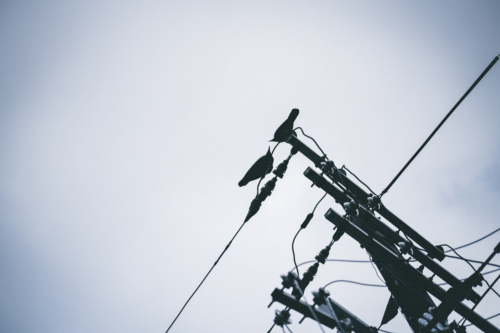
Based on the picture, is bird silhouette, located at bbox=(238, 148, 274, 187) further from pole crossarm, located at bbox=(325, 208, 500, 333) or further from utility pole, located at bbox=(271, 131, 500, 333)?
pole crossarm, located at bbox=(325, 208, 500, 333)

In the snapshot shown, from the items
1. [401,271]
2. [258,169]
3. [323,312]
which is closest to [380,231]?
[401,271]

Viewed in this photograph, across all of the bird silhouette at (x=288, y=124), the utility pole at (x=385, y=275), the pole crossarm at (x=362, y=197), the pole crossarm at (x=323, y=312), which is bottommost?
the pole crossarm at (x=323, y=312)

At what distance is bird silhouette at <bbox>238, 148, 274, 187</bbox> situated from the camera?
5.04 metres

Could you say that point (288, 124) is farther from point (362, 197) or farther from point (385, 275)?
point (385, 275)

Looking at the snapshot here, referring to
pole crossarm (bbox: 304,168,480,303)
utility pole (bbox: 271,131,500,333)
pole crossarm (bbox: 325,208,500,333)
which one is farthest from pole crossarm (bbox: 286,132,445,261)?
pole crossarm (bbox: 325,208,500,333)

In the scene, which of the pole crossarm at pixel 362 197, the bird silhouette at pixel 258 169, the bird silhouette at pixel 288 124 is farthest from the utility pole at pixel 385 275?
the bird silhouette at pixel 288 124

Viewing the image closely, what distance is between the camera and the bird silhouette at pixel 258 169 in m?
5.04

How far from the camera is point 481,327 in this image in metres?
3.76

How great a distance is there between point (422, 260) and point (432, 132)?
6.96 feet

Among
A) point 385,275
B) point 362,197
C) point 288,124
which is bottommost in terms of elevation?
point 385,275

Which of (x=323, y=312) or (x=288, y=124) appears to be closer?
(x=323, y=312)

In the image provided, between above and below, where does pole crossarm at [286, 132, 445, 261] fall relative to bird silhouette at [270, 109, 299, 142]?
below

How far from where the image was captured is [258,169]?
5055mm

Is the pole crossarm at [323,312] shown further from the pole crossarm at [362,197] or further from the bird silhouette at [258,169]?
the bird silhouette at [258,169]
